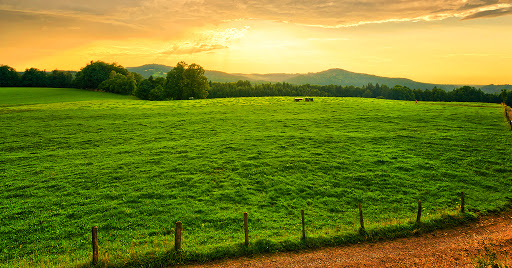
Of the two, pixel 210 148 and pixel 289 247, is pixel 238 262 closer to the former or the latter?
pixel 289 247

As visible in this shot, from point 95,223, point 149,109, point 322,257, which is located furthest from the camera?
point 149,109

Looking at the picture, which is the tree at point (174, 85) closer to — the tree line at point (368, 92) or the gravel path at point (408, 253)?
the tree line at point (368, 92)

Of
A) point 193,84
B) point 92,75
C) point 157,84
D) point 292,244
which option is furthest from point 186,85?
point 292,244

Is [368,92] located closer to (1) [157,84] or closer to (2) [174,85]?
(2) [174,85]

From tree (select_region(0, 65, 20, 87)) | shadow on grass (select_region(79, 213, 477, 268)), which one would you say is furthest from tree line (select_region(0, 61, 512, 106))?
shadow on grass (select_region(79, 213, 477, 268))

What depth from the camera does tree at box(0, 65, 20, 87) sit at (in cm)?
12162

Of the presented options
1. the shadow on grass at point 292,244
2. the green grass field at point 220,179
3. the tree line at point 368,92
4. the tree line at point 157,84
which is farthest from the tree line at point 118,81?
the shadow on grass at point 292,244

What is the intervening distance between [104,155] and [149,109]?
35281 millimetres

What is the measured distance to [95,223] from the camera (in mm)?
19422

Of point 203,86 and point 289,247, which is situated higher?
point 203,86

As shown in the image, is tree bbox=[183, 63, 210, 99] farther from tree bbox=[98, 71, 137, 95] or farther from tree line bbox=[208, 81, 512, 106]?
tree line bbox=[208, 81, 512, 106]

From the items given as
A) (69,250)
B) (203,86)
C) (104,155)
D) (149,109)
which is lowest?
(69,250)

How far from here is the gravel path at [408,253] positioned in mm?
14484

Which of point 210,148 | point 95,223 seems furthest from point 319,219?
point 210,148
